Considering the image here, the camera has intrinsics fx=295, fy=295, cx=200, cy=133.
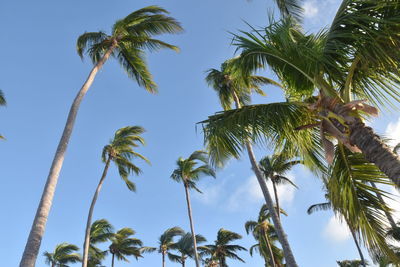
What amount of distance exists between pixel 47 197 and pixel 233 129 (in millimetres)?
4365

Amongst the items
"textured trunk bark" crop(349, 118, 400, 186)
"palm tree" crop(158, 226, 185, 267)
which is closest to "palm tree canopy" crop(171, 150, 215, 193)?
"palm tree" crop(158, 226, 185, 267)

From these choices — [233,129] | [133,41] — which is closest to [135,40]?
[133,41]

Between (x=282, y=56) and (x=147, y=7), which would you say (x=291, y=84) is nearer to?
(x=282, y=56)

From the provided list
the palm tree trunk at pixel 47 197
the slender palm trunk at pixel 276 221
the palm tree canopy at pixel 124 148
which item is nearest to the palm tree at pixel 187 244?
the palm tree canopy at pixel 124 148

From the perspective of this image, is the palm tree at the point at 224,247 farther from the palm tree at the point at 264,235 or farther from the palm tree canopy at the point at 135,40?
the palm tree canopy at the point at 135,40

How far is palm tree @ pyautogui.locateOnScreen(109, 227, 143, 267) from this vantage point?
103ft

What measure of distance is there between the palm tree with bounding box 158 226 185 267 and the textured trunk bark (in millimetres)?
29907

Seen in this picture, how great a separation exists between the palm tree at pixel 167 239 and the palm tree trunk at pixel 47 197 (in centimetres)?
2594

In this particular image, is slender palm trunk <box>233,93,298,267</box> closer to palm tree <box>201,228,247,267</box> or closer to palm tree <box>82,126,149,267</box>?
palm tree <box>82,126,149,267</box>

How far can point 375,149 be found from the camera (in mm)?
4156

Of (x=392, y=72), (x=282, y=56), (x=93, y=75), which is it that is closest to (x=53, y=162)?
(x=93, y=75)

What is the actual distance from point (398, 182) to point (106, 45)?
424 inches

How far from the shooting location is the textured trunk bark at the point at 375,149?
386 centimetres

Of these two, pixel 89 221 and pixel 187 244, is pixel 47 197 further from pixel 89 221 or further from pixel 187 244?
pixel 187 244
